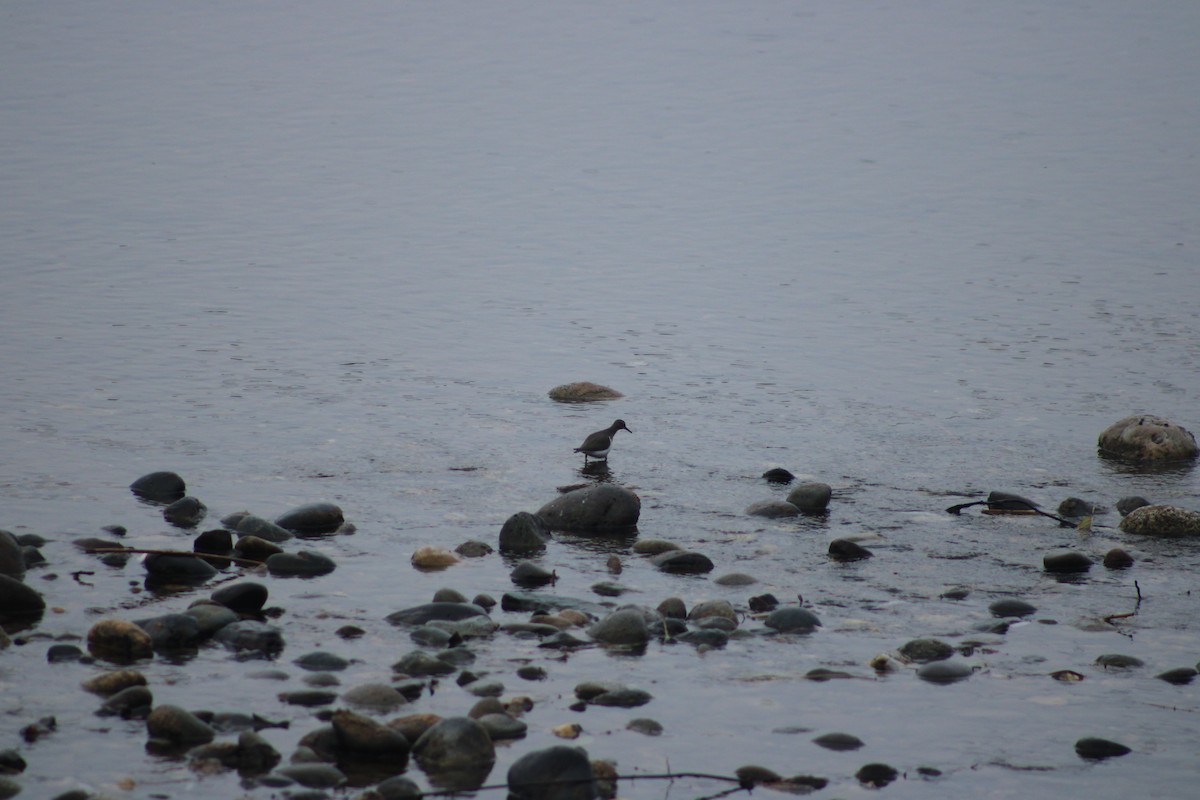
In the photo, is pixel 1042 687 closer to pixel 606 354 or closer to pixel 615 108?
pixel 606 354

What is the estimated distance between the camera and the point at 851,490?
1337 centimetres

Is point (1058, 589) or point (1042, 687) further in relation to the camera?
point (1058, 589)

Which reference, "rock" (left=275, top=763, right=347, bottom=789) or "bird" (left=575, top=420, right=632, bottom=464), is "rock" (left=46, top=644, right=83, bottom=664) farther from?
"bird" (left=575, top=420, right=632, bottom=464)

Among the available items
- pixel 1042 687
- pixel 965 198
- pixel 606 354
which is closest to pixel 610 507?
pixel 1042 687

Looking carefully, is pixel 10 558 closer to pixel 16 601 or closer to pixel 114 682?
pixel 16 601

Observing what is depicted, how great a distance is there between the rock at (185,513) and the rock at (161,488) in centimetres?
45

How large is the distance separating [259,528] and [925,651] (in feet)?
16.9

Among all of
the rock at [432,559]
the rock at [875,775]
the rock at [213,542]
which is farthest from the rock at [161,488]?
the rock at [875,775]

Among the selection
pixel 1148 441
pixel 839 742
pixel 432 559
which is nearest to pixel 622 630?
pixel 839 742

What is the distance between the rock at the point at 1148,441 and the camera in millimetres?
14492

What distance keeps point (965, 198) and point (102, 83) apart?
2334cm

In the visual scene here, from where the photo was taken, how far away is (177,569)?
10.6 metres

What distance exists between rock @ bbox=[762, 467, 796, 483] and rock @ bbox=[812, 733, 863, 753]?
530cm

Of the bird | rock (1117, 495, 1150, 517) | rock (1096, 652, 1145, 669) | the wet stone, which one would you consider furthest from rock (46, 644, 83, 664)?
rock (1117, 495, 1150, 517)
